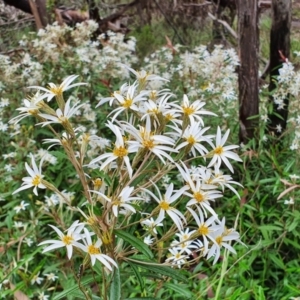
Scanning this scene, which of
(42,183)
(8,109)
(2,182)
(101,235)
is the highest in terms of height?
(42,183)

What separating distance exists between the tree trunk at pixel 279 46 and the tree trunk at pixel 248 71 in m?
0.10

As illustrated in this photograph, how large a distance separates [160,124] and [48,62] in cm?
228

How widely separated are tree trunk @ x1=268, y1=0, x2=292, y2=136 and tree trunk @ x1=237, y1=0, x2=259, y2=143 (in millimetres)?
98

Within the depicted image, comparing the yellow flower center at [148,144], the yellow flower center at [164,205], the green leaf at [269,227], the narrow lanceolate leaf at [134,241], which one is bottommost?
the green leaf at [269,227]

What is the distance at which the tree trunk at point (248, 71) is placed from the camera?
271 cm

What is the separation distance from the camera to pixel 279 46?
289cm

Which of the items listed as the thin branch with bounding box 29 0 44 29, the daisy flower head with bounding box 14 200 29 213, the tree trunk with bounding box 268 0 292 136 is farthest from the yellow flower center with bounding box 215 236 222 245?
the thin branch with bounding box 29 0 44 29

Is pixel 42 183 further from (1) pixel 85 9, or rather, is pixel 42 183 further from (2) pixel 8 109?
(1) pixel 85 9

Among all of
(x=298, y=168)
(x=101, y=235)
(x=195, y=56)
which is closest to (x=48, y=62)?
(x=195, y=56)

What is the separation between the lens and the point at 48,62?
10.9 ft

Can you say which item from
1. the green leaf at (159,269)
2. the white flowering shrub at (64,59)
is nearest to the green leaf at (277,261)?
the green leaf at (159,269)

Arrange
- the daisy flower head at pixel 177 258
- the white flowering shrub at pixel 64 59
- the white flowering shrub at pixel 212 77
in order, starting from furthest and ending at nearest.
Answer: the white flowering shrub at pixel 64 59 → the white flowering shrub at pixel 212 77 → the daisy flower head at pixel 177 258

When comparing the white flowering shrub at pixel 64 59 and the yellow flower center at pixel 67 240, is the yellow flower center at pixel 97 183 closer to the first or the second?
the yellow flower center at pixel 67 240

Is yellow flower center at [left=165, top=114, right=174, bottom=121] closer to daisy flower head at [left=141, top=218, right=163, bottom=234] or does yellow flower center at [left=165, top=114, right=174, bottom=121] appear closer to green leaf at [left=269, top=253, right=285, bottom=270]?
daisy flower head at [left=141, top=218, right=163, bottom=234]
